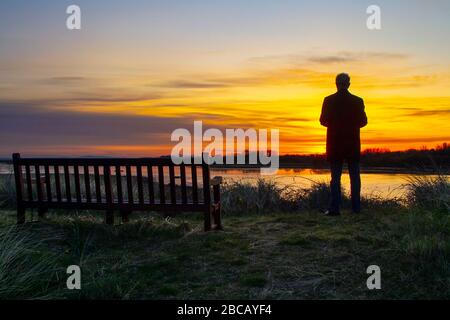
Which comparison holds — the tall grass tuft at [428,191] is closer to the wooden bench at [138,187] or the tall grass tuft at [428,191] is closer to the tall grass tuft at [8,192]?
the wooden bench at [138,187]

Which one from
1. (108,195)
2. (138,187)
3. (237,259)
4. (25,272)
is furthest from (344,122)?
(25,272)

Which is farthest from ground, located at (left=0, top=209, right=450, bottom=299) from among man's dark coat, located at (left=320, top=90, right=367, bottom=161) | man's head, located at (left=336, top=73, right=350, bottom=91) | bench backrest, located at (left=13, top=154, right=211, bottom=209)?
man's head, located at (left=336, top=73, right=350, bottom=91)

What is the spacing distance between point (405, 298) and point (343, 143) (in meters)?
4.22

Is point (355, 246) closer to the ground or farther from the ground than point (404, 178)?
closer to the ground

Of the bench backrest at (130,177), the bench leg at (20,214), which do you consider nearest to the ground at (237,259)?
the bench backrest at (130,177)

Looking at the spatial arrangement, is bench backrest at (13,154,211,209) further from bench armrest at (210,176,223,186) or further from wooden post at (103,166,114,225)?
bench armrest at (210,176,223,186)

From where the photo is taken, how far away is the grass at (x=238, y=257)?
4.75 m

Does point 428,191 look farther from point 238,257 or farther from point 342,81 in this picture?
point 238,257

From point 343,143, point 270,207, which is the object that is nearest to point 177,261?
point 343,143

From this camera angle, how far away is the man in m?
8.31

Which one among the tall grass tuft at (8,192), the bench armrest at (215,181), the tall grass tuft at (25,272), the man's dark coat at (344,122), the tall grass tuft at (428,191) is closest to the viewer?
the tall grass tuft at (25,272)

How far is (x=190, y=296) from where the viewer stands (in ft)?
15.5
